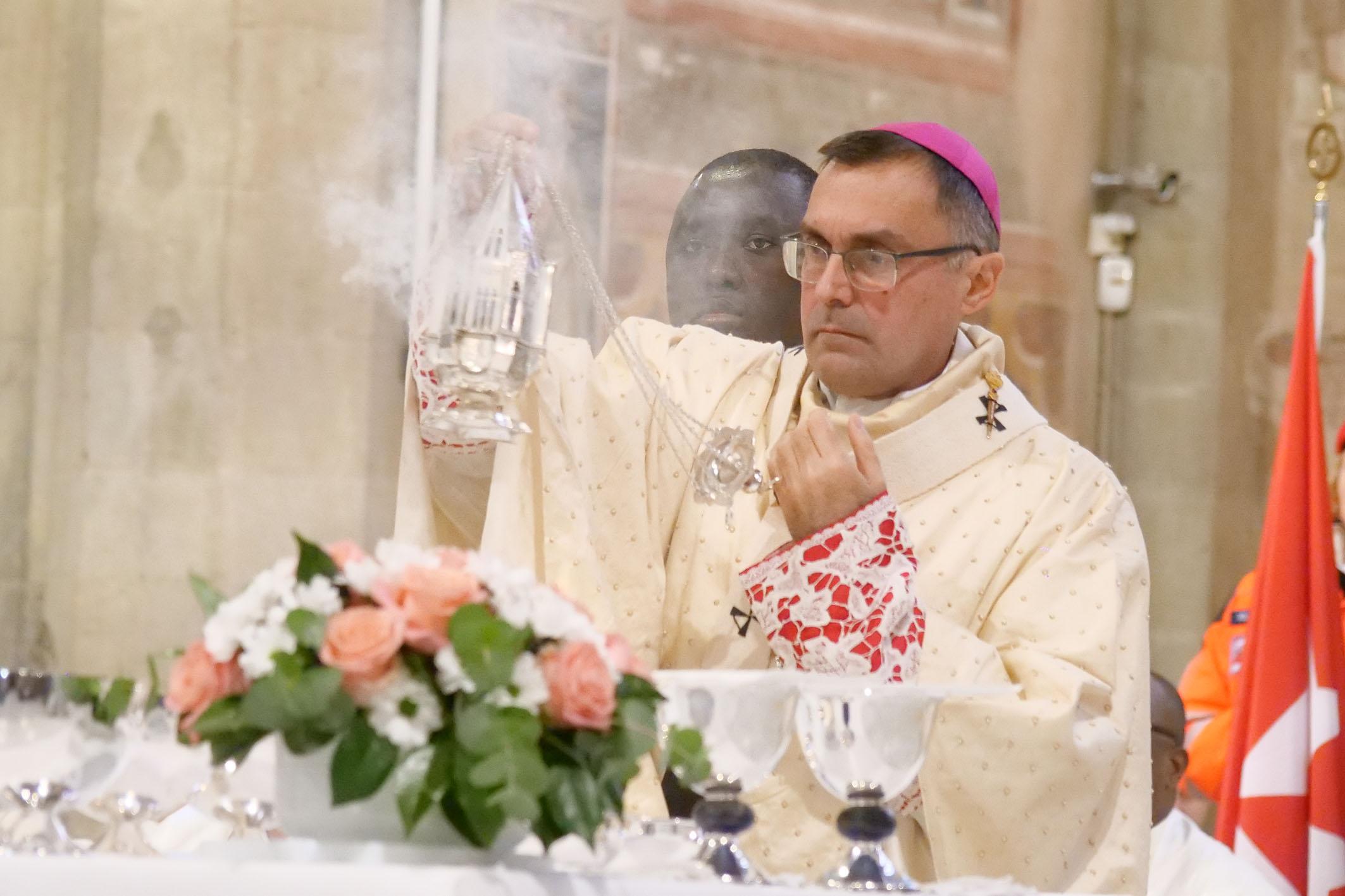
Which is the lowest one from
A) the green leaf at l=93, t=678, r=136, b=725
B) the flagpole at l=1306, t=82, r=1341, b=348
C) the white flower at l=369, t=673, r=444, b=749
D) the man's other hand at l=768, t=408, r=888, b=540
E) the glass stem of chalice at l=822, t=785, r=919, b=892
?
the glass stem of chalice at l=822, t=785, r=919, b=892

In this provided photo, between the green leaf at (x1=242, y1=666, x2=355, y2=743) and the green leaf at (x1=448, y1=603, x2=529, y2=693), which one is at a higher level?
the green leaf at (x1=448, y1=603, x2=529, y2=693)

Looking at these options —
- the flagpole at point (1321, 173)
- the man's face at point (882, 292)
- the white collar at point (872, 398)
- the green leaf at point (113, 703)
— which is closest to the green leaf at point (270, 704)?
the green leaf at point (113, 703)

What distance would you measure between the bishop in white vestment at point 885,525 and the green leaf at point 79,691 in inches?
36.9

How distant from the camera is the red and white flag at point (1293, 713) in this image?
5633 millimetres

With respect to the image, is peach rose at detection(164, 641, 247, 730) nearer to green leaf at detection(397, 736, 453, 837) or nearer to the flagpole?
green leaf at detection(397, 736, 453, 837)

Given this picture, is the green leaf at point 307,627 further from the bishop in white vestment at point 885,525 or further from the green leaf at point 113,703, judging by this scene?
the bishop in white vestment at point 885,525

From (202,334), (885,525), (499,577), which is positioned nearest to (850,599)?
(885,525)

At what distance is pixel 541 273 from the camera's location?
2.44 metres

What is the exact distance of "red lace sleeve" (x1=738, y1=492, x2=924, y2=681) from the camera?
311 centimetres

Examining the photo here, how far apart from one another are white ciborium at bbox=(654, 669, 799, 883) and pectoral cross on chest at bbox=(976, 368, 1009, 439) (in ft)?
4.83

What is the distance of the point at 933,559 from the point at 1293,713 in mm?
2632

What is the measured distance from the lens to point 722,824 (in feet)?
7.30

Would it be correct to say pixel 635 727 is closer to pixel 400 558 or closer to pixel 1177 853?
pixel 400 558

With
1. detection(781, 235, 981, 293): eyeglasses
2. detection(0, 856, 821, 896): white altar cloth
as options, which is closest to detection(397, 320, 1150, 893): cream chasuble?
detection(781, 235, 981, 293): eyeglasses
